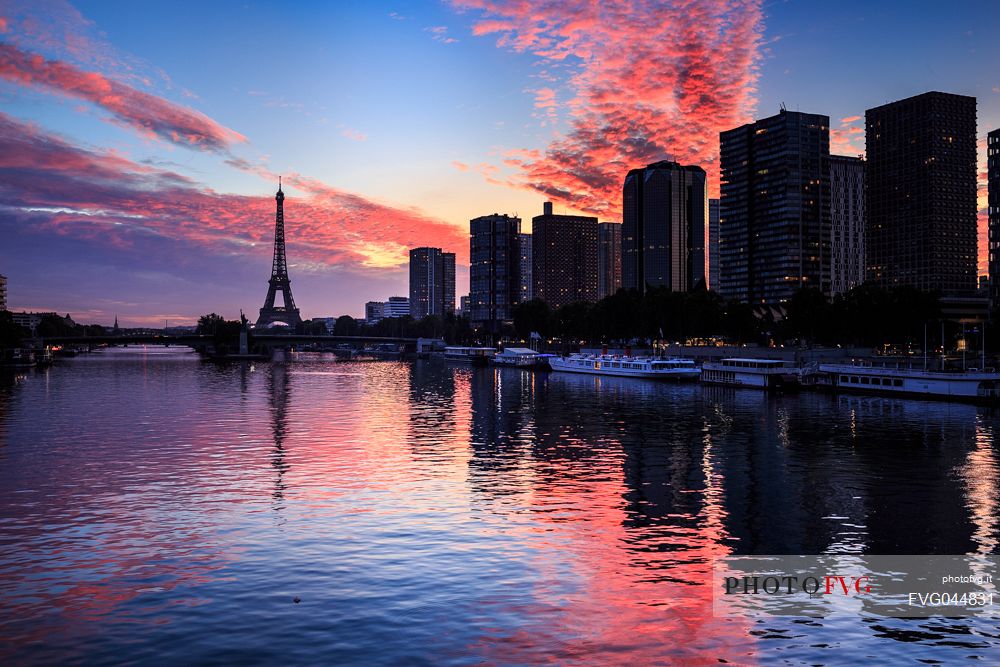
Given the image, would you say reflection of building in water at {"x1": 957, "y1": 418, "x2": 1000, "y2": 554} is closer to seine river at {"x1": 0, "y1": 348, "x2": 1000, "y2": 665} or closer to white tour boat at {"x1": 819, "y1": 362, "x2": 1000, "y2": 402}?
seine river at {"x1": 0, "y1": 348, "x2": 1000, "y2": 665}

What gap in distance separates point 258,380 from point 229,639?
155 metres

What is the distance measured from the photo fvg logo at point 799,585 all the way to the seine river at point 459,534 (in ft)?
4.73

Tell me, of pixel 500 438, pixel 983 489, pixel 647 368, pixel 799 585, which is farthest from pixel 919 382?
pixel 799 585

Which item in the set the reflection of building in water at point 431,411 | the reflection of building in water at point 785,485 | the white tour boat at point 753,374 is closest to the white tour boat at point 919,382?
the white tour boat at point 753,374

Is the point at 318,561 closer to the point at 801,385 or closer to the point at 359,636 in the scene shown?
the point at 359,636

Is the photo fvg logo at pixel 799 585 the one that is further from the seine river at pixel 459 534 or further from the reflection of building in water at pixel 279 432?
the reflection of building in water at pixel 279 432

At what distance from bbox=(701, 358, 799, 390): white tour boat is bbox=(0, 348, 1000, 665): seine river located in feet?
169

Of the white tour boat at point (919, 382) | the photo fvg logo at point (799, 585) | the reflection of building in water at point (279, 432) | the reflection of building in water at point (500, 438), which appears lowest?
the photo fvg logo at point (799, 585)

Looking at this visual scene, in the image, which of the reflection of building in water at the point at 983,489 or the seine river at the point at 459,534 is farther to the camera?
the reflection of building in water at the point at 983,489

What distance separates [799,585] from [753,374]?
115878 millimetres

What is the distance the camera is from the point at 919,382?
11788 cm

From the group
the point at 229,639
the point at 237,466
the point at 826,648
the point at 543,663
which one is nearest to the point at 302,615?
the point at 229,639

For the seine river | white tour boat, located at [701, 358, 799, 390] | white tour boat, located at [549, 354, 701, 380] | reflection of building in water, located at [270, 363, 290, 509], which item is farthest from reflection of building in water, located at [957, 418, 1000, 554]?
white tour boat, located at [549, 354, 701, 380]

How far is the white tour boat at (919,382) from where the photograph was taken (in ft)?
358
